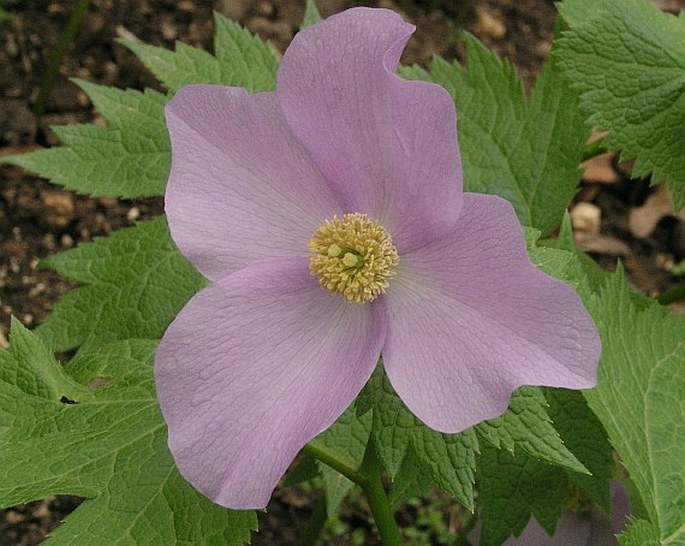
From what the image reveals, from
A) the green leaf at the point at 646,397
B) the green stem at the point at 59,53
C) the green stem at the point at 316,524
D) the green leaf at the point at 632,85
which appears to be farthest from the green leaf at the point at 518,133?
the green stem at the point at 59,53

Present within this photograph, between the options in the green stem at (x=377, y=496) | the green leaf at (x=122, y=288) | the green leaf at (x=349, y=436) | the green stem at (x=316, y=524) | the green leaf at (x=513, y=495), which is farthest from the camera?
the green stem at (x=316, y=524)

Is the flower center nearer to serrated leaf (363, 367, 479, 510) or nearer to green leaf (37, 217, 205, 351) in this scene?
serrated leaf (363, 367, 479, 510)

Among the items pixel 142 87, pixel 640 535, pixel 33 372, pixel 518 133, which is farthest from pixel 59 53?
pixel 640 535

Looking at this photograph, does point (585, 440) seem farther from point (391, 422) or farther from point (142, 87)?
point (142, 87)

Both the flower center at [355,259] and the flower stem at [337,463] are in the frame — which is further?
the flower stem at [337,463]

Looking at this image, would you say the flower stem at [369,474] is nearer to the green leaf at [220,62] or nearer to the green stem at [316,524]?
the green stem at [316,524]

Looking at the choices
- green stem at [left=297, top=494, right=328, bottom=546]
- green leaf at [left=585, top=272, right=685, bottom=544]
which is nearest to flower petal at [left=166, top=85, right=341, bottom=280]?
green leaf at [left=585, top=272, right=685, bottom=544]
